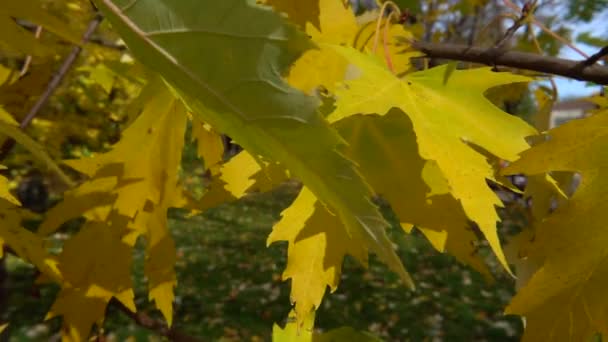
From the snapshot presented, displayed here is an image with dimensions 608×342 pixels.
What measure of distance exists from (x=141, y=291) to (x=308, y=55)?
144 inches

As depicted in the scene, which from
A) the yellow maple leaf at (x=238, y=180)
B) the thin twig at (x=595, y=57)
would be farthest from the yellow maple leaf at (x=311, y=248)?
the thin twig at (x=595, y=57)

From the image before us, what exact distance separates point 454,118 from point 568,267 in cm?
15

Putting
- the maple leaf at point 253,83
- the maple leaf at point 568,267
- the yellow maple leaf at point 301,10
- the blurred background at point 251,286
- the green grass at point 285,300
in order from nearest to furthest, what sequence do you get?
the maple leaf at point 253,83
the maple leaf at point 568,267
the yellow maple leaf at point 301,10
the blurred background at point 251,286
the green grass at point 285,300

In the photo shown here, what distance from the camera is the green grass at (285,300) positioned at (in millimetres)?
3410

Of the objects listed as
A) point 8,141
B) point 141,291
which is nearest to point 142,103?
point 8,141

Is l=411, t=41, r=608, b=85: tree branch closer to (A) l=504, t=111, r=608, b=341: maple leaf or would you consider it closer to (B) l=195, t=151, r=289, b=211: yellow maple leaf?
(A) l=504, t=111, r=608, b=341: maple leaf

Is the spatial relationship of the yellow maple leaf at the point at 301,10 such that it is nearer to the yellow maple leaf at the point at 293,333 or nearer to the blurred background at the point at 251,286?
the yellow maple leaf at the point at 293,333

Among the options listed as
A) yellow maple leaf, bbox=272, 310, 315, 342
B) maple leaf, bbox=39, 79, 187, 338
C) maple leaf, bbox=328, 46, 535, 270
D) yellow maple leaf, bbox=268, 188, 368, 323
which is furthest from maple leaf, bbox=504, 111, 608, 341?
maple leaf, bbox=39, 79, 187, 338

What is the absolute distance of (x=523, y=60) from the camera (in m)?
0.56

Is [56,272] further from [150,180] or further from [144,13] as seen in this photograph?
[144,13]

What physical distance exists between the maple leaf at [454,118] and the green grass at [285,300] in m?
2.54

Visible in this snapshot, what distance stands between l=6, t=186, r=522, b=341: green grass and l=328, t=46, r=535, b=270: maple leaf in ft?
8.33

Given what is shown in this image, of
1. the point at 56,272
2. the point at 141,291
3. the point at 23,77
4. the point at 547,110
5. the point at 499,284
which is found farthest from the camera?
the point at 499,284

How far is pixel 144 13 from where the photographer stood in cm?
29
